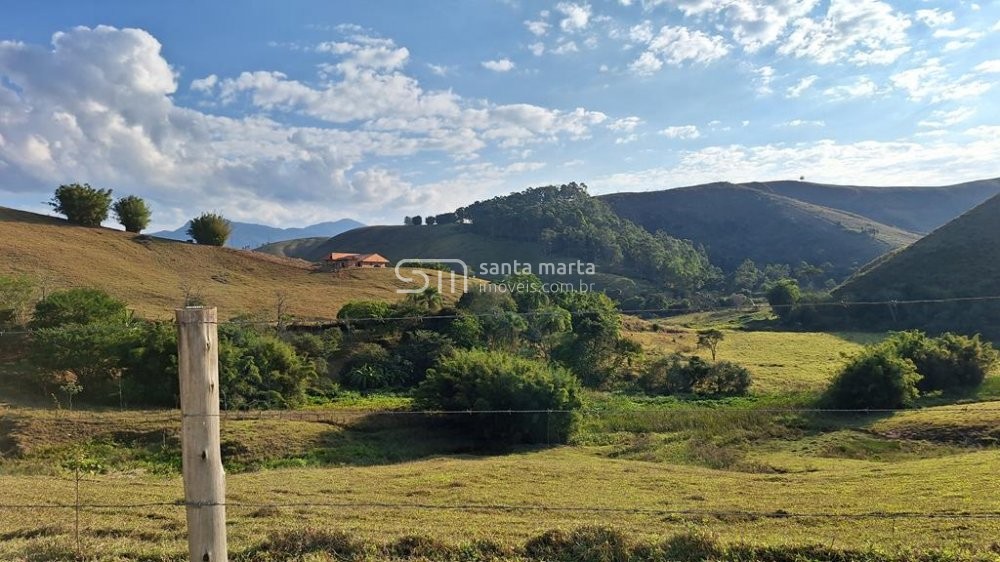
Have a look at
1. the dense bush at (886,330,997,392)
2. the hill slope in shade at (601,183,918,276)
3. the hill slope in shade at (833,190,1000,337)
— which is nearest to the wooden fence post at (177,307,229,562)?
the dense bush at (886,330,997,392)

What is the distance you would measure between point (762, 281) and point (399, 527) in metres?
119

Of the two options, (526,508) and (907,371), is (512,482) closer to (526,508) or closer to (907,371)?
(526,508)

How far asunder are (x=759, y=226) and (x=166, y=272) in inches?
5839

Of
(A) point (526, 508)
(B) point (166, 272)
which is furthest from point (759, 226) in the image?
(A) point (526, 508)

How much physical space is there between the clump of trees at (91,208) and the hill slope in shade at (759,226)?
127095mm

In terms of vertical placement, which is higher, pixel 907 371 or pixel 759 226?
pixel 759 226

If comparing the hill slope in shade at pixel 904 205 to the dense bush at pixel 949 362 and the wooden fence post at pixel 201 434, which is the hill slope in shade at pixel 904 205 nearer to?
the dense bush at pixel 949 362

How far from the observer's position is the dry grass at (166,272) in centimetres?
4866

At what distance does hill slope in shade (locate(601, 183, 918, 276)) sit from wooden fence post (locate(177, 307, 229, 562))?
14227cm

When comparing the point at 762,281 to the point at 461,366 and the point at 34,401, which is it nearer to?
the point at 461,366

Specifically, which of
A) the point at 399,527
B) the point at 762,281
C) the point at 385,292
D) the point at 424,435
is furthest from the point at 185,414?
the point at 762,281

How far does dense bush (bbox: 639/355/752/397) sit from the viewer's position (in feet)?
123

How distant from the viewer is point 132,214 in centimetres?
6712

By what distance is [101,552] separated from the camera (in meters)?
5.84
